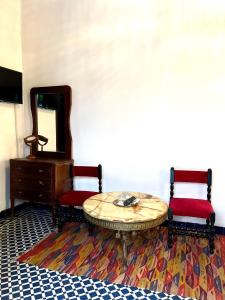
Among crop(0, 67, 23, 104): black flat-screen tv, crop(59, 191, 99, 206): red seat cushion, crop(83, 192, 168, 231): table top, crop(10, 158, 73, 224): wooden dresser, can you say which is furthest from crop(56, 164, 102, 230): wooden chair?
crop(0, 67, 23, 104): black flat-screen tv

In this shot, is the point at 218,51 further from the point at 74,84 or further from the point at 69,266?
the point at 69,266

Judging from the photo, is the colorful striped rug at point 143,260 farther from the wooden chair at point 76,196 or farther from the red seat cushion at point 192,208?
the red seat cushion at point 192,208

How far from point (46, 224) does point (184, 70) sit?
111 inches

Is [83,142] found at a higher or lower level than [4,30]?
lower

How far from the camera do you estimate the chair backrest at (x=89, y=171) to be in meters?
3.57

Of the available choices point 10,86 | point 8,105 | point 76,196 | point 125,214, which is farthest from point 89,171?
point 10,86

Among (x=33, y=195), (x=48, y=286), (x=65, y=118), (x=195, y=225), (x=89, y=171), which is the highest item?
(x=65, y=118)

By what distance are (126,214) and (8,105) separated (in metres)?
2.60

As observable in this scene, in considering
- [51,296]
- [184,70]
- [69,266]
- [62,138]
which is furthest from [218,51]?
[51,296]

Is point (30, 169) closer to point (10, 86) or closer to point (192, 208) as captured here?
point (10, 86)

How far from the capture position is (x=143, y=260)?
8.67 ft

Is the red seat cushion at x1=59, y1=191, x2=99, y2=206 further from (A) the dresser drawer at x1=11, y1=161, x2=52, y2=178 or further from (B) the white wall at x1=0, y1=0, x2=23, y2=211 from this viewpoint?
(B) the white wall at x1=0, y1=0, x2=23, y2=211

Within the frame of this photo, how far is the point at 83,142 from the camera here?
151 inches

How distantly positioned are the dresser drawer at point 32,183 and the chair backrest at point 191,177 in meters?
1.67
